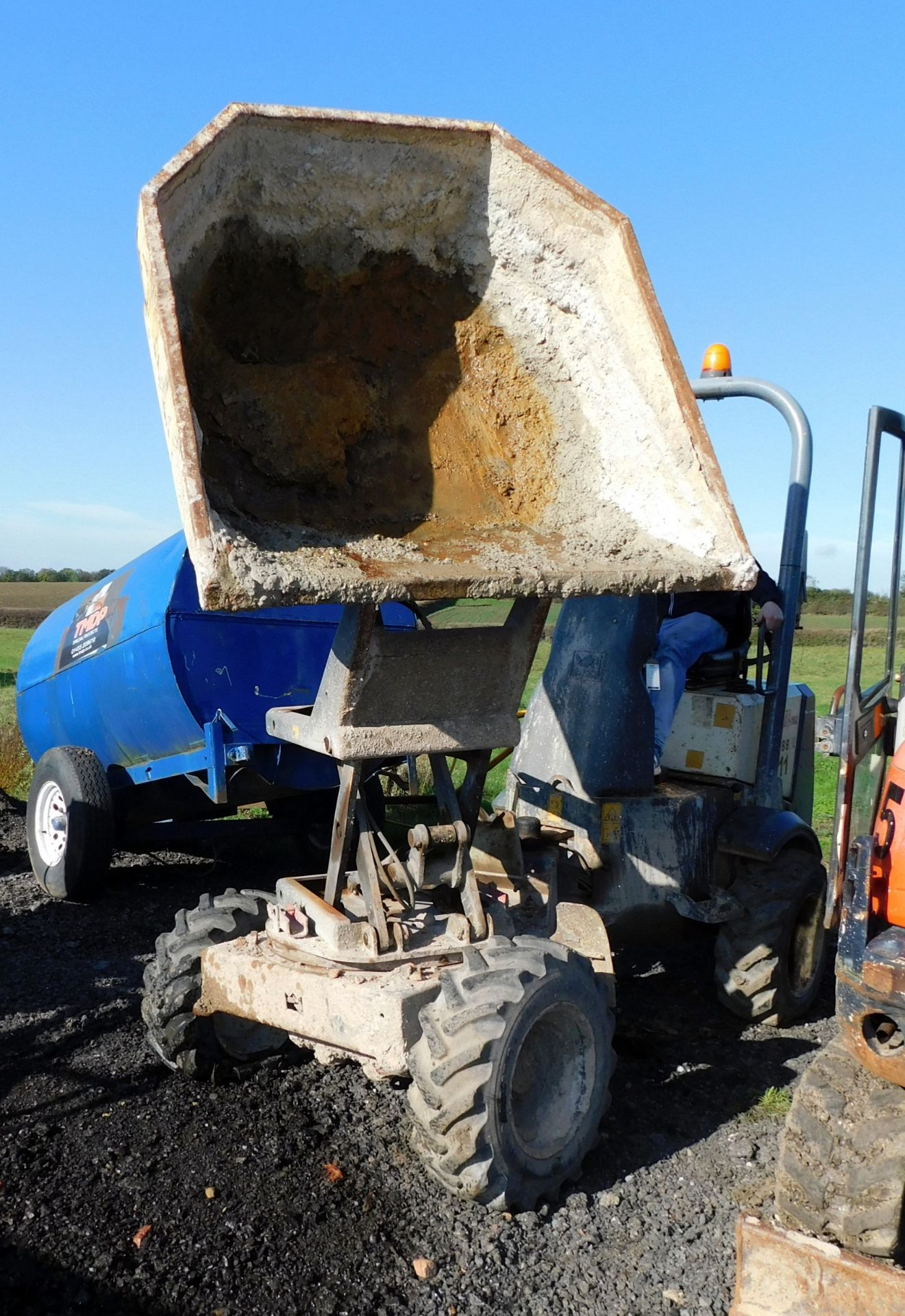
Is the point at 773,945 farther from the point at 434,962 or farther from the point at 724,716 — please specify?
the point at 434,962

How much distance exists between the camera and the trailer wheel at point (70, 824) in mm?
7406

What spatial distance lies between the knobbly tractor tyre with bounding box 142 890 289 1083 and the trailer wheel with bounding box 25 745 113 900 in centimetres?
312

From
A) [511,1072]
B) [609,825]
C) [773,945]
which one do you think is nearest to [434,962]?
[511,1072]

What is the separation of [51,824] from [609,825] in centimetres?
457

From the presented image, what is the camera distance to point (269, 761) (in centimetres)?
698

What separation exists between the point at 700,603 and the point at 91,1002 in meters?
3.74

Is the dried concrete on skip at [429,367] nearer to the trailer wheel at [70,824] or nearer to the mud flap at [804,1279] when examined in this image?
the mud flap at [804,1279]

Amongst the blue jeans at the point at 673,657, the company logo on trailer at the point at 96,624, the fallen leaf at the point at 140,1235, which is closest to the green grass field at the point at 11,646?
the company logo on trailer at the point at 96,624

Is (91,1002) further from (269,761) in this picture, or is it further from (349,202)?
(349,202)

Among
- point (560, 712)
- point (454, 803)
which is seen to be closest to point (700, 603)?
point (560, 712)

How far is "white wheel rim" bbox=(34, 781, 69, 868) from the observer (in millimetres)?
7688

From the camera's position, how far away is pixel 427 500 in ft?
13.1

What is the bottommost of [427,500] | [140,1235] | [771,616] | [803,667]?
[140,1235]

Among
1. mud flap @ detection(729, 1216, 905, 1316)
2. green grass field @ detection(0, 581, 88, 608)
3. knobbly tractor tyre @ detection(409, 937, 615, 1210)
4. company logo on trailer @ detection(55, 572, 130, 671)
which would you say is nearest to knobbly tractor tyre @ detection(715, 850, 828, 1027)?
knobbly tractor tyre @ detection(409, 937, 615, 1210)
